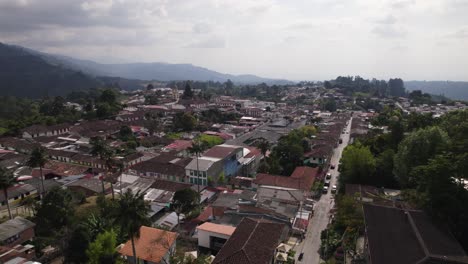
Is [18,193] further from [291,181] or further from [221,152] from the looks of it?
[291,181]

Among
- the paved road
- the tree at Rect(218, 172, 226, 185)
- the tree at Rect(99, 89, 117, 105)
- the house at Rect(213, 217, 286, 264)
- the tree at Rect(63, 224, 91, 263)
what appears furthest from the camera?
the tree at Rect(99, 89, 117, 105)

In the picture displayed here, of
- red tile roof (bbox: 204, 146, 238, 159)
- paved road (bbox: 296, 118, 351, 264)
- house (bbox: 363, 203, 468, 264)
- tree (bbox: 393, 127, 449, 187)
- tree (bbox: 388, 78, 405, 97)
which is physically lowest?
paved road (bbox: 296, 118, 351, 264)

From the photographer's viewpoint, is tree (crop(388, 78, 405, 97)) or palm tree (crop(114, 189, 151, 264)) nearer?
palm tree (crop(114, 189, 151, 264))

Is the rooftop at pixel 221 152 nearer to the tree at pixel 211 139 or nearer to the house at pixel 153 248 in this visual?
the tree at pixel 211 139

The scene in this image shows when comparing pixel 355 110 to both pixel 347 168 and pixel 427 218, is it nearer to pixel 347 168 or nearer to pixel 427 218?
pixel 347 168

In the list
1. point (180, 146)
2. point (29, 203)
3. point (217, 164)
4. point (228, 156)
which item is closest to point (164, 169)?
point (217, 164)

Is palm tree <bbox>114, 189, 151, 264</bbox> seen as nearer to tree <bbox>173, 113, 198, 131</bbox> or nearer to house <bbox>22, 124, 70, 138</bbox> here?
tree <bbox>173, 113, 198, 131</bbox>

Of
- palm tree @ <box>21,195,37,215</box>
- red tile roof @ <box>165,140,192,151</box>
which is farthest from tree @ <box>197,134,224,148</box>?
palm tree @ <box>21,195,37,215</box>
